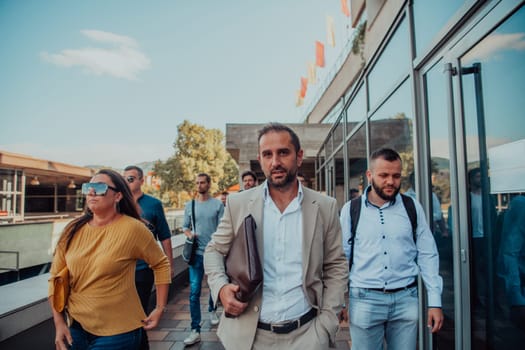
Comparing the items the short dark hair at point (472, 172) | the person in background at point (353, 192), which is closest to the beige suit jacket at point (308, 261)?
the short dark hair at point (472, 172)

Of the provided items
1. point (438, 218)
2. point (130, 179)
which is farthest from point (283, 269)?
point (130, 179)

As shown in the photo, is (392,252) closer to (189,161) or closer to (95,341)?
(95,341)

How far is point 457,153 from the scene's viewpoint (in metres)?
2.34

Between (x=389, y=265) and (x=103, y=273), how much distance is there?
1.89 metres

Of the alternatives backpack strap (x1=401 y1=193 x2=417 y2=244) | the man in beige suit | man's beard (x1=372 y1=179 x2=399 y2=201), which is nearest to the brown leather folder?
the man in beige suit

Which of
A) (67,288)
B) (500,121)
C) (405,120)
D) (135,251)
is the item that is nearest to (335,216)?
(500,121)

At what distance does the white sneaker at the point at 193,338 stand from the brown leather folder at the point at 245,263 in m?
2.68

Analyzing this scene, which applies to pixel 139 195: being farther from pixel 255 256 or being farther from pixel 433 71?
pixel 433 71

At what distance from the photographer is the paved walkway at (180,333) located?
3.76 meters

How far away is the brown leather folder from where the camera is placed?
1.47m

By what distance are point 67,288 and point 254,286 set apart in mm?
1264

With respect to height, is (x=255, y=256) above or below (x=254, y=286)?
above

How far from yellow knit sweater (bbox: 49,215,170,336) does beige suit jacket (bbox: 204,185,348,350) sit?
24.6 inches

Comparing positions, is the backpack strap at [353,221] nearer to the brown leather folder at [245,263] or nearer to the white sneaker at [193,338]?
the brown leather folder at [245,263]
